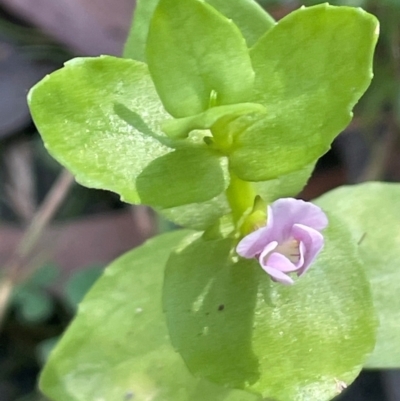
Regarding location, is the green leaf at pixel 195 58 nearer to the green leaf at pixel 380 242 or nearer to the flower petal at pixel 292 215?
the flower petal at pixel 292 215

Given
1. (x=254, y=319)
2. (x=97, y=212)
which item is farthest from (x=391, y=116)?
(x=254, y=319)

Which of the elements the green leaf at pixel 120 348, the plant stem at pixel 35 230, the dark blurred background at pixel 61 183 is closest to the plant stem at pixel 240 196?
the green leaf at pixel 120 348

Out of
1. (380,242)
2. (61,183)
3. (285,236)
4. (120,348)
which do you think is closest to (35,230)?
(61,183)

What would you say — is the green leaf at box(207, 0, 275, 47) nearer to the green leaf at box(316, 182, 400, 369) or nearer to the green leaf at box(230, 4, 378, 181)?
the green leaf at box(230, 4, 378, 181)

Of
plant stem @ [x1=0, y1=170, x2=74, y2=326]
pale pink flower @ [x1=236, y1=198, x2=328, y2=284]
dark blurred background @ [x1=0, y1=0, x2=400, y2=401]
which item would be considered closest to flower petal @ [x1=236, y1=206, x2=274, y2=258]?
pale pink flower @ [x1=236, y1=198, x2=328, y2=284]

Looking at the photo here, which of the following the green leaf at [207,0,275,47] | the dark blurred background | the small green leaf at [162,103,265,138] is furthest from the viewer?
the dark blurred background

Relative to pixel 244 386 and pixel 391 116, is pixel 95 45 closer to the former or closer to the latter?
pixel 391 116

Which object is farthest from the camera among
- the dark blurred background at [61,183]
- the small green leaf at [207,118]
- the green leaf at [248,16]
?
the dark blurred background at [61,183]

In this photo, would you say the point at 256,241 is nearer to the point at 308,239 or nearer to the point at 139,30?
the point at 308,239
